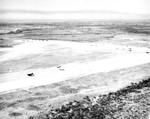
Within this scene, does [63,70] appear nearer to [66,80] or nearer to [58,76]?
[58,76]

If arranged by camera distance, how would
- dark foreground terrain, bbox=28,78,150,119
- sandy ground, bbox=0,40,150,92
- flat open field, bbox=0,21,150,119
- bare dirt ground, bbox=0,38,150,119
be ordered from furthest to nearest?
1. sandy ground, bbox=0,40,150,92
2. flat open field, bbox=0,21,150,119
3. bare dirt ground, bbox=0,38,150,119
4. dark foreground terrain, bbox=28,78,150,119

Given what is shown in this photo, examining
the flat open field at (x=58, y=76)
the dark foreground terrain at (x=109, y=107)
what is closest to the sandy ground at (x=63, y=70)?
the flat open field at (x=58, y=76)

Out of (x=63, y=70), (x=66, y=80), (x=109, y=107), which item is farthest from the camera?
(x=63, y=70)

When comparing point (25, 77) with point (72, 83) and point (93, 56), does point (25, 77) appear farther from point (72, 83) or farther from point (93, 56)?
point (93, 56)

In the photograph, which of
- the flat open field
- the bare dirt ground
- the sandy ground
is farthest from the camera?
the sandy ground

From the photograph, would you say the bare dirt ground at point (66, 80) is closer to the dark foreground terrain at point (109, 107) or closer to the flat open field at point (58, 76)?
the flat open field at point (58, 76)

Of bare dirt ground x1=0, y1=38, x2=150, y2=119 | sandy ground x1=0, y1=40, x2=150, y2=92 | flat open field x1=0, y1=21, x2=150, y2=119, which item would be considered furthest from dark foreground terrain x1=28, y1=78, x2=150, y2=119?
sandy ground x1=0, y1=40, x2=150, y2=92

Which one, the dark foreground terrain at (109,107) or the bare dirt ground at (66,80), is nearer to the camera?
the dark foreground terrain at (109,107)

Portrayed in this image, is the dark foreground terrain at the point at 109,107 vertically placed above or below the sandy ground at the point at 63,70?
below

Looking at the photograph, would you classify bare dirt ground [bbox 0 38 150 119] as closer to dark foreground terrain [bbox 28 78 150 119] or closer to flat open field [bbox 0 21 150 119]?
flat open field [bbox 0 21 150 119]

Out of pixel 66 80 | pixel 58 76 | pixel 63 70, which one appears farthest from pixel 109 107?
pixel 63 70

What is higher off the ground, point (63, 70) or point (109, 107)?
point (63, 70)
